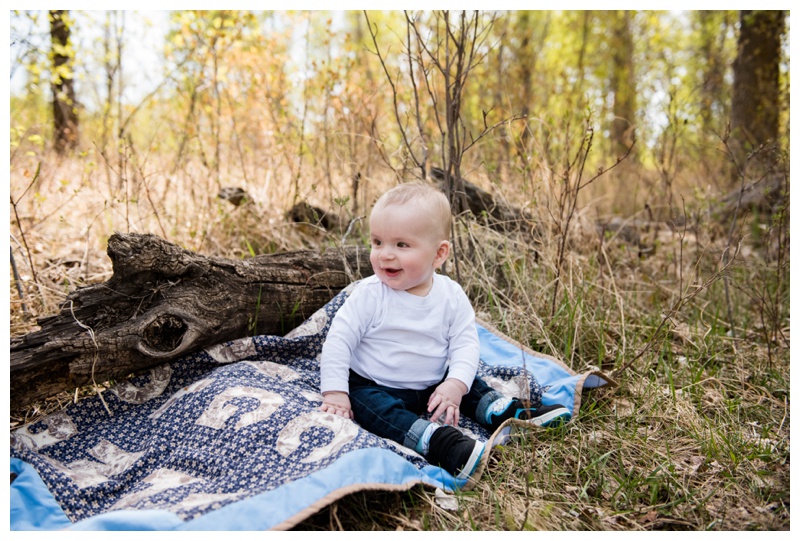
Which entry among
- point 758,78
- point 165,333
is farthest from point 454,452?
point 758,78

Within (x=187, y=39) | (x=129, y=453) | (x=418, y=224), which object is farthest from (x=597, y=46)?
(x=129, y=453)

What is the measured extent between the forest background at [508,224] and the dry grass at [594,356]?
1 centimetres

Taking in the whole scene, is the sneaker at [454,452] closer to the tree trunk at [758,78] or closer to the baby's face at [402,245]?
the baby's face at [402,245]

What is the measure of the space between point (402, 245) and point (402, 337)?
0.40 metres

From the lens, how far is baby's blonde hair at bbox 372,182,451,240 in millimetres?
2303

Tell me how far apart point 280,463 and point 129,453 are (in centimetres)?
63

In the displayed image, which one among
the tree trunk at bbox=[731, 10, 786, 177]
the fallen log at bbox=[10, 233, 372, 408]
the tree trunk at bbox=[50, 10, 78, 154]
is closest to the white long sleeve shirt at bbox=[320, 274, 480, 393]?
the fallen log at bbox=[10, 233, 372, 408]

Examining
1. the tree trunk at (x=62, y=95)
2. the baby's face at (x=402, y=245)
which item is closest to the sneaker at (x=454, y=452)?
the baby's face at (x=402, y=245)

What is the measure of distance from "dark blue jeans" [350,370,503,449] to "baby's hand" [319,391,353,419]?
64 mm

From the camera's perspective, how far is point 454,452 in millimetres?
2080

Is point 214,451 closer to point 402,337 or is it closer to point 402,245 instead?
point 402,337

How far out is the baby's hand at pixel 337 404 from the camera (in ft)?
7.43

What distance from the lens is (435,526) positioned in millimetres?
1827
